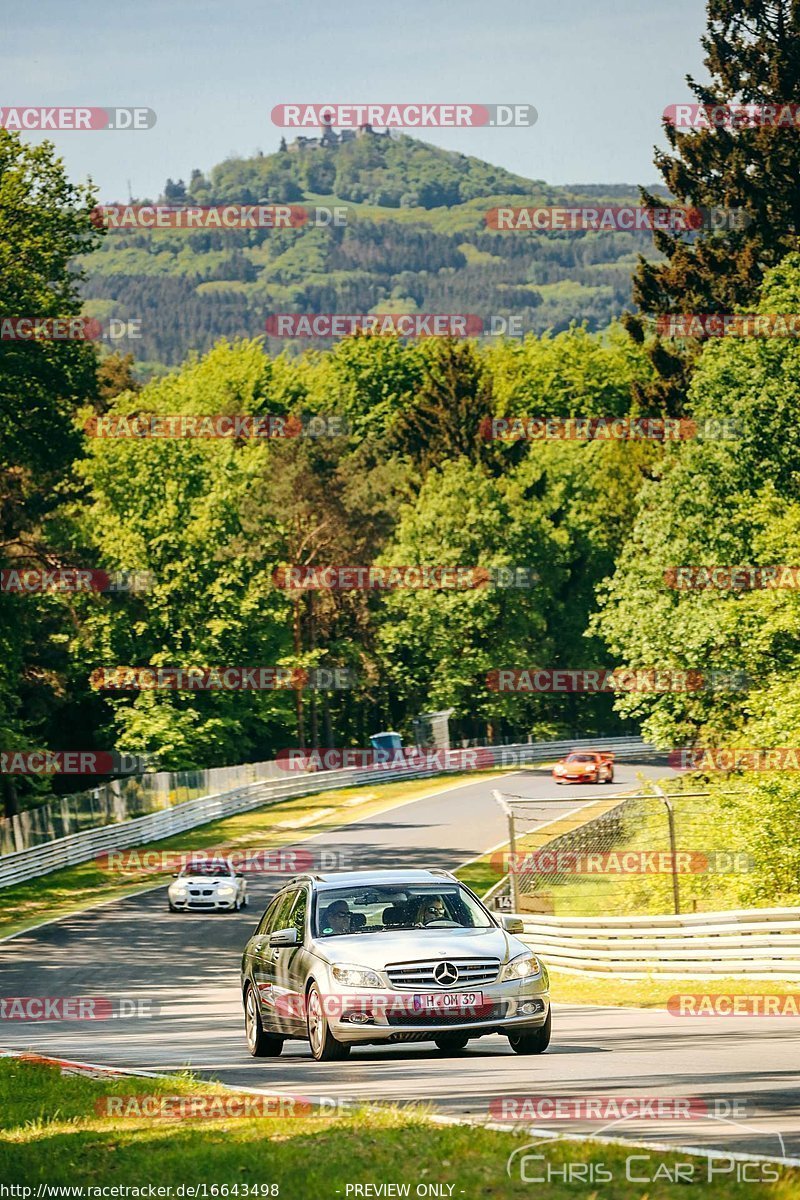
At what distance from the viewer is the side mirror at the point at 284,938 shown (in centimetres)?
1429

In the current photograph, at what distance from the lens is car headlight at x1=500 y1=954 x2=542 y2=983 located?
13.0 meters

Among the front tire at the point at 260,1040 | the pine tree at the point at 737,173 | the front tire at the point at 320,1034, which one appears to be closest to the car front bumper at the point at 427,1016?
the front tire at the point at 320,1034

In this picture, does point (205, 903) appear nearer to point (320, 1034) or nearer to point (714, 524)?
point (714, 524)

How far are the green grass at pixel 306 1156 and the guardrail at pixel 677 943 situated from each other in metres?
11.3

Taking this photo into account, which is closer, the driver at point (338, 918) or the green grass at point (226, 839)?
the driver at point (338, 918)

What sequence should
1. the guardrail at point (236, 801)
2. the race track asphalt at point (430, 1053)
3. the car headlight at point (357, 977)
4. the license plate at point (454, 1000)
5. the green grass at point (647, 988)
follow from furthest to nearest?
the guardrail at point (236, 801)
the green grass at point (647, 988)
the car headlight at point (357, 977)
the license plate at point (454, 1000)
the race track asphalt at point (430, 1053)

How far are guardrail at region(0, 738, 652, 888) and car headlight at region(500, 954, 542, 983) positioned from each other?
3331 centimetres

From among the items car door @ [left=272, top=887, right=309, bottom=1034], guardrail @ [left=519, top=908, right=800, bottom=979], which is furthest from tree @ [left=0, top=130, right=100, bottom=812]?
car door @ [left=272, top=887, right=309, bottom=1034]

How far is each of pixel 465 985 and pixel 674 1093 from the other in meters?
2.90

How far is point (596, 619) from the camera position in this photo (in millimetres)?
52156

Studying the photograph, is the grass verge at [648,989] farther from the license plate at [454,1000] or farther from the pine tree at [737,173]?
the pine tree at [737,173]

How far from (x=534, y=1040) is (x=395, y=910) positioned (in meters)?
1.62

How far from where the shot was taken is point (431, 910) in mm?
14211

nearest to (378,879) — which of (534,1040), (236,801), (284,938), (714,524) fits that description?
(284,938)
